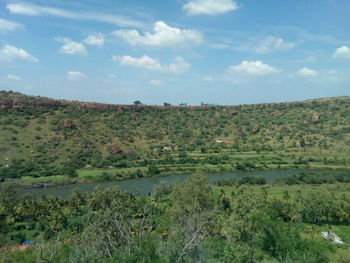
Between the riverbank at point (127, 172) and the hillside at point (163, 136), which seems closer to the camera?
the riverbank at point (127, 172)

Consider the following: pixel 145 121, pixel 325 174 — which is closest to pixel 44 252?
pixel 325 174

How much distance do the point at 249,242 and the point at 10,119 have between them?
8458 cm

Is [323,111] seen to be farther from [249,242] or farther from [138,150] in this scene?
[249,242]

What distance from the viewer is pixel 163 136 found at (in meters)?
110

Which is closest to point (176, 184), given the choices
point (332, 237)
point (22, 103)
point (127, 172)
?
point (332, 237)

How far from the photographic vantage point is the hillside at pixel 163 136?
269ft

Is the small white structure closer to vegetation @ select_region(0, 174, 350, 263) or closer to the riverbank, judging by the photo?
vegetation @ select_region(0, 174, 350, 263)

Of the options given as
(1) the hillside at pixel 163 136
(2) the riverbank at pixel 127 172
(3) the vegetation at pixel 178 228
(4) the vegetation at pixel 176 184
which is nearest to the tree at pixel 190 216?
(3) the vegetation at pixel 178 228

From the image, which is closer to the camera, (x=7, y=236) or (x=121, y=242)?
(x=121, y=242)

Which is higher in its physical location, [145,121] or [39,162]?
[145,121]

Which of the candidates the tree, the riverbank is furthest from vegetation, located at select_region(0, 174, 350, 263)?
the riverbank

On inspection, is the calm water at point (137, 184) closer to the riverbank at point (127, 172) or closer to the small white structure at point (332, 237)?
the riverbank at point (127, 172)

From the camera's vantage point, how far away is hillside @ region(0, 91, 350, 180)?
269 ft

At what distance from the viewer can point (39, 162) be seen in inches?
3034
